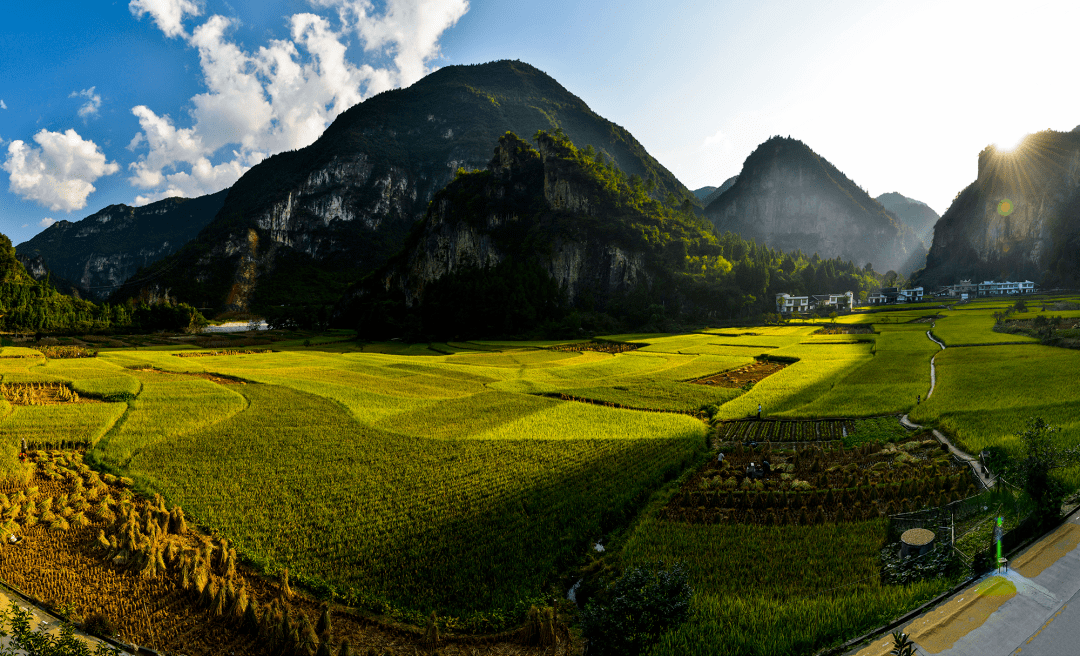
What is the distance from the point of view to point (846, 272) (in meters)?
138

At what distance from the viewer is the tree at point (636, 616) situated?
8273mm

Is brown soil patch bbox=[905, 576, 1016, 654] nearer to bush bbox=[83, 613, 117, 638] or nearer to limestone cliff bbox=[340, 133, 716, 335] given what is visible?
bush bbox=[83, 613, 117, 638]

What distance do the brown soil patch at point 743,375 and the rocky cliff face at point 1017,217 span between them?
116467 millimetres

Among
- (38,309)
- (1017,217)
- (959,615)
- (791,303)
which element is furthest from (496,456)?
(1017,217)

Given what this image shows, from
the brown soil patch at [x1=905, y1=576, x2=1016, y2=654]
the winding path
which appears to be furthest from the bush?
the winding path

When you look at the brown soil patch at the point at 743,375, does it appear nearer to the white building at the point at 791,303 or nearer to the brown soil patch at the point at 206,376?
the brown soil patch at the point at 206,376

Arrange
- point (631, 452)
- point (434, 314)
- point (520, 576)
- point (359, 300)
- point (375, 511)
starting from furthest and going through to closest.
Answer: point (359, 300) → point (434, 314) → point (631, 452) → point (375, 511) → point (520, 576)

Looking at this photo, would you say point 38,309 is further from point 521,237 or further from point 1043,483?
point 1043,483

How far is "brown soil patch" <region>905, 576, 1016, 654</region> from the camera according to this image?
7.53 meters

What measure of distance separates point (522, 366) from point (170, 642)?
38686mm

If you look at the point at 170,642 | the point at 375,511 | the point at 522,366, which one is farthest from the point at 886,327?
the point at 170,642

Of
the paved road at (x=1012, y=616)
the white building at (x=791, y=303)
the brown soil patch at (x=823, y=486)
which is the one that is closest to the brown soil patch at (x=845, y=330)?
the white building at (x=791, y=303)

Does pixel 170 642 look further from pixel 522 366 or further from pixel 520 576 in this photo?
pixel 522 366

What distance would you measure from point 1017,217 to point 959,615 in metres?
192
